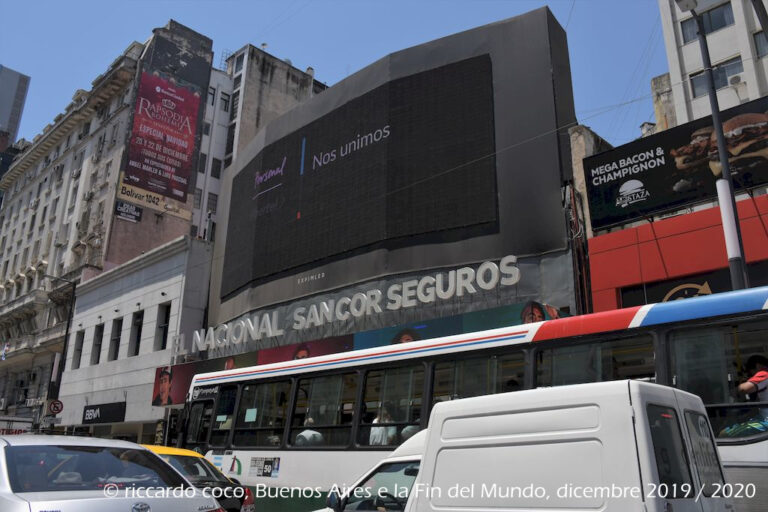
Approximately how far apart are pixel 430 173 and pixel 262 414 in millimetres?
12212

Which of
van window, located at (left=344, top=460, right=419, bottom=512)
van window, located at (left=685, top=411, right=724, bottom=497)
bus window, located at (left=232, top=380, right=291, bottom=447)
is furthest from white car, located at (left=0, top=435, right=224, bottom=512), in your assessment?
bus window, located at (left=232, top=380, right=291, bottom=447)

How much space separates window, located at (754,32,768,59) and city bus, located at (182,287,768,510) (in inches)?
1040

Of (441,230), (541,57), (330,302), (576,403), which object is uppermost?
(541,57)

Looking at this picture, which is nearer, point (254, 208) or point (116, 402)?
point (254, 208)

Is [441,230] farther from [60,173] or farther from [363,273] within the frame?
[60,173]

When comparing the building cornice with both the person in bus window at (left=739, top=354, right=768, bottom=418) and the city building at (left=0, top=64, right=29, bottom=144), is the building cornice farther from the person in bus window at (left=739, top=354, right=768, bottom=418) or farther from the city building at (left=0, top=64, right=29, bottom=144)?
the city building at (left=0, top=64, right=29, bottom=144)

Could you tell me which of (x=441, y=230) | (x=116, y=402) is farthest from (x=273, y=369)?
(x=116, y=402)

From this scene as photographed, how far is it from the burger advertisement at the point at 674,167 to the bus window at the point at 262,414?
1135cm

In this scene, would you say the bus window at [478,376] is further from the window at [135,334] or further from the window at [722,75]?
the window at [135,334]

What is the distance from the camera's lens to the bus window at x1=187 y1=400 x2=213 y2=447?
13461 mm

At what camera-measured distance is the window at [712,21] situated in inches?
1167

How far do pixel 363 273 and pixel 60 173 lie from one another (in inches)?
1827

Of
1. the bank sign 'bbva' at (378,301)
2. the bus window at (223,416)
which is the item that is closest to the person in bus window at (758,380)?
the bus window at (223,416)

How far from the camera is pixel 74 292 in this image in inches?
1602
